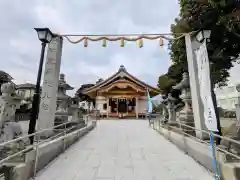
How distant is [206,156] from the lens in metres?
3.94

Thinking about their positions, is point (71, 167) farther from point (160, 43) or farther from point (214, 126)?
point (160, 43)

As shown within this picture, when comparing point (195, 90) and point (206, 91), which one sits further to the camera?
point (195, 90)

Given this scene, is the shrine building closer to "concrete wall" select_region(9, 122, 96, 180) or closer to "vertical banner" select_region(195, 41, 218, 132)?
"concrete wall" select_region(9, 122, 96, 180)

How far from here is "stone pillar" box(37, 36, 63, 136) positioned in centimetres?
599

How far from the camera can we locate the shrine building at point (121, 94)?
79.4ft

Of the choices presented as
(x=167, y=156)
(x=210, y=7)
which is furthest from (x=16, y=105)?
(x=210, y=7)

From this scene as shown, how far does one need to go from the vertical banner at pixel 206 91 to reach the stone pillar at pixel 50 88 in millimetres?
4899

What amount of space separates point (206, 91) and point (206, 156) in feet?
5.14

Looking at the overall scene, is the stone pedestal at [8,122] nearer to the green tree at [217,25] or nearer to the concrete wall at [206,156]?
the concrete wall at [206,156]

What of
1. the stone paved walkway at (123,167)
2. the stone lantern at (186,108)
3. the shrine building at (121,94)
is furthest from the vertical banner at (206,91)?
the shrine building at (121,94)

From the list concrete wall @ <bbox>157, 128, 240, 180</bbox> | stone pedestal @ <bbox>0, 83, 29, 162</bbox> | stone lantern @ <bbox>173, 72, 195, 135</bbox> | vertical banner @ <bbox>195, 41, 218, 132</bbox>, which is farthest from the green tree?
stone pedestal @ <bbox>0, 83, 29, 162</bbox>

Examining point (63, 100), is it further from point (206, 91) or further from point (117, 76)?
point (117, 76)

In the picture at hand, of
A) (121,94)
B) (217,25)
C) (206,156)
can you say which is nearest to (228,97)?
(121,94)

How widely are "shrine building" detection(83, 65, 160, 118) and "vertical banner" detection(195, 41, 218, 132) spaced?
61.0ft
